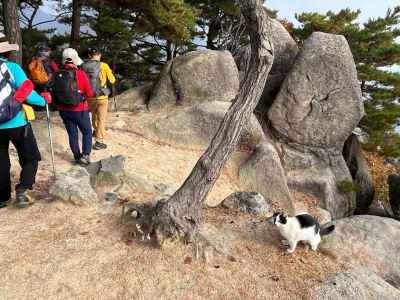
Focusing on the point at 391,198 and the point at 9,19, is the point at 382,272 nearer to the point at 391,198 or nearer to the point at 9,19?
the point at 391,198

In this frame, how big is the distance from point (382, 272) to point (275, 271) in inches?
72.7

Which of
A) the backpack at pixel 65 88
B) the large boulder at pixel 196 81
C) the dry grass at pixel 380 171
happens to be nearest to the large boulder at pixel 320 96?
the large boulder at pixel 196 81

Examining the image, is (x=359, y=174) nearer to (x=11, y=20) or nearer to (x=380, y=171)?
(x=380, y=171)

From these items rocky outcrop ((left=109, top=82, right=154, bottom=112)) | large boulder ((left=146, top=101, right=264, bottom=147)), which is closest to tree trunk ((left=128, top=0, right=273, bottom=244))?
large boulder ((left=146, top=101, right=264, bottom=147))

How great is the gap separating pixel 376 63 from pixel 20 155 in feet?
52.0

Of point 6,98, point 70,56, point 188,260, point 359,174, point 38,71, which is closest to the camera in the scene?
point 188,260

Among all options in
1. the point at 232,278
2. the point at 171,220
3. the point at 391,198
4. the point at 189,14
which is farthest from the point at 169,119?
the point at 391,198

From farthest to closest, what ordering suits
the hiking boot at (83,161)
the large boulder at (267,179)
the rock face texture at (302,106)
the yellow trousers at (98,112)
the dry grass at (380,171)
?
the dry grass at (380,171), the rock face texture at (302,106), the large boulder at (267,179), the yellow trousers at (98,112), the hiking boot at (83,161)

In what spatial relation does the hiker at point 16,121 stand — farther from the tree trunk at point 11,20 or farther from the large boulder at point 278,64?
the large boulder at point 278,64

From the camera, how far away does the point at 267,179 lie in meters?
10.5

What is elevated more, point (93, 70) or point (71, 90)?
point (93, 70)

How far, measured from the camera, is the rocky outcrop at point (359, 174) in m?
13.8

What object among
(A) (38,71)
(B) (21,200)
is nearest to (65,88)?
(B) (21,200)

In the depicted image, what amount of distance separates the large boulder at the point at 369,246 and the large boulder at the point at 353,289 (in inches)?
17.1
